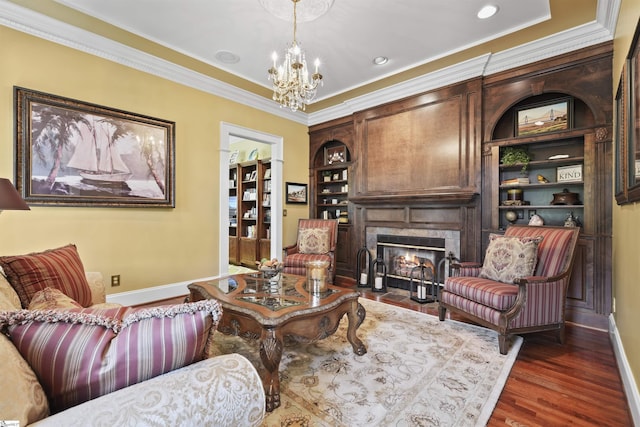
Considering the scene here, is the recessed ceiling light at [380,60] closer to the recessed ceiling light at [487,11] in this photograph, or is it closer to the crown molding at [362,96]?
the crown molding at [362,96]

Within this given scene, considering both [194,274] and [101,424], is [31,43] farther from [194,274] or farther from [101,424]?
[101,424]

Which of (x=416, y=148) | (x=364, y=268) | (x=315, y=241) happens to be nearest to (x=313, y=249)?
(x=315, y=241)

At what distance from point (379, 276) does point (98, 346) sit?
155 inches

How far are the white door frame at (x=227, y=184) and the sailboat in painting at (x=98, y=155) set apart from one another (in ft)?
4.28

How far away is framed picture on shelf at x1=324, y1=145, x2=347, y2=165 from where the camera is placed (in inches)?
217

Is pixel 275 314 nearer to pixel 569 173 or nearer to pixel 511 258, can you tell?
pixel 511 258

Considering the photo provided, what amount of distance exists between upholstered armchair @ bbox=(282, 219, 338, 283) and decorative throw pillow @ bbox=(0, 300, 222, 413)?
3612 mm

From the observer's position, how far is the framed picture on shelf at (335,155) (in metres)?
5.52

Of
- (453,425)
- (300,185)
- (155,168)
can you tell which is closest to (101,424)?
(453,425)

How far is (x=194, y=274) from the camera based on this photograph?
164 inches

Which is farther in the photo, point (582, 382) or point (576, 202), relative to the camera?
point (576, 202)

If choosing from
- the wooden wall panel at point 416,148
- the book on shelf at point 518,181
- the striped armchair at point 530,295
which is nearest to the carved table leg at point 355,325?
the striped armchair at point 530,295

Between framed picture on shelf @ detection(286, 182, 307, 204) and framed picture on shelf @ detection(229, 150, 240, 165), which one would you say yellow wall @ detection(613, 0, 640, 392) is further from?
framed picture on shelf @ detection(229, 150, 240, 165)

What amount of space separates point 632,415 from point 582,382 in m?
0.35
